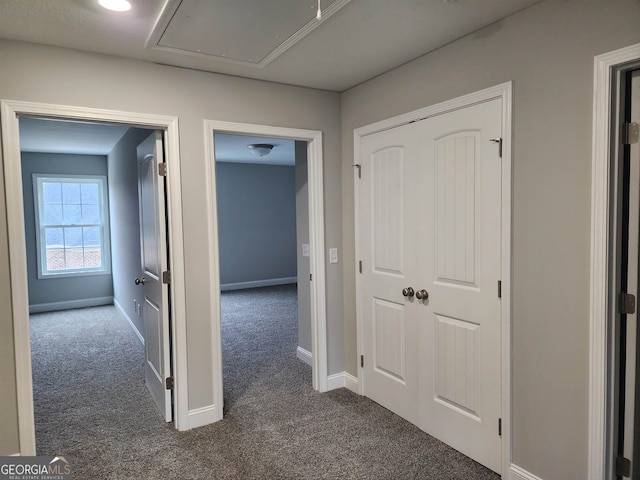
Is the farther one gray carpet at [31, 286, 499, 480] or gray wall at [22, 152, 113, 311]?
gray wall at [22, 152, 113, 311]

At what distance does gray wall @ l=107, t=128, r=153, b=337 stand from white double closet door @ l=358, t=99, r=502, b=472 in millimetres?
2503

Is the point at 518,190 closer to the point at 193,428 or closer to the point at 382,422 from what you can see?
the point at 382,422

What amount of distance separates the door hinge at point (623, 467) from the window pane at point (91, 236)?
719 centimetres

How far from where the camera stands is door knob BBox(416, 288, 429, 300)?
8.79ft

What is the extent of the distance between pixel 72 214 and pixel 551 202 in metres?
6.96

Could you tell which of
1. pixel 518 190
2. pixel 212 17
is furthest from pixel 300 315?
pixel 212 17

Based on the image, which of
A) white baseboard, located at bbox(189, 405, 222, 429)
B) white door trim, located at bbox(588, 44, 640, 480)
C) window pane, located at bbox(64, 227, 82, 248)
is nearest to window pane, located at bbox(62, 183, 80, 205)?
window pane, located at bbox(64, 227, 82, 248)

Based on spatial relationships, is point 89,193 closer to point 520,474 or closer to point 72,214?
point 72,214

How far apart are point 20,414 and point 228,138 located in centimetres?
396

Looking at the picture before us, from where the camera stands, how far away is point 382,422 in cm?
290

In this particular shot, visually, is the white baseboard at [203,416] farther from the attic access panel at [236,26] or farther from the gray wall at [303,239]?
the attic access panel at [236,26]

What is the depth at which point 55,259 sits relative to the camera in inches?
263

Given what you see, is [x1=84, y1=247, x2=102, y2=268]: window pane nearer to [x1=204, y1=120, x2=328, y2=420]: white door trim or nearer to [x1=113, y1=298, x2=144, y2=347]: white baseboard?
[x1=113, y1=298, x2=144, y2=347]: white baseboard

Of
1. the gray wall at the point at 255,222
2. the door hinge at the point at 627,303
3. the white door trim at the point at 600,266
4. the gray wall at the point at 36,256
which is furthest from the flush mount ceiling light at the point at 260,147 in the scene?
the door hinge at the point at 627,303
